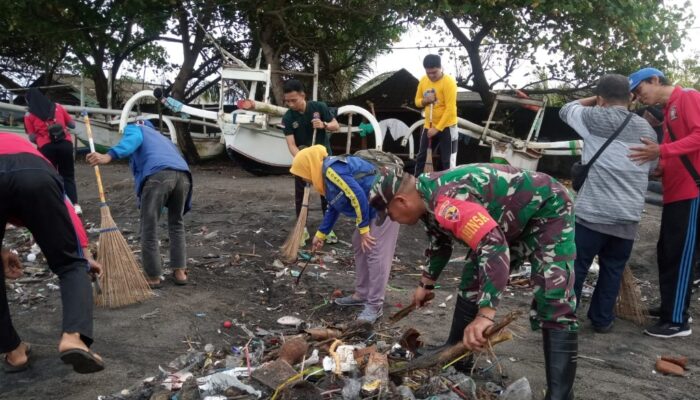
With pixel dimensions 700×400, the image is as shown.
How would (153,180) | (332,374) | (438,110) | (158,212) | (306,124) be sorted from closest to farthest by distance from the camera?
(332,374), (153,180), (158,212), (306,124), (438,110)

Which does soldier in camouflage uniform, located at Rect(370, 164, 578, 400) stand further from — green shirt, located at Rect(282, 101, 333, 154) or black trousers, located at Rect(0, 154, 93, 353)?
green shirt, located at Rect(282, 101, 333, 154)

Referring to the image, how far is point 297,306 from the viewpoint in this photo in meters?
4.86

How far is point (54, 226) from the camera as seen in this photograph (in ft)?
9.89

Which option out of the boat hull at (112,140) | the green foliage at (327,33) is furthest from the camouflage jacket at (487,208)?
the boat hull at (112,140)

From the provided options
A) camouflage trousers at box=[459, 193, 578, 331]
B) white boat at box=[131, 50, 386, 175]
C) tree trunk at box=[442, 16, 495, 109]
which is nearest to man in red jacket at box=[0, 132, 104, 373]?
camouflage trousers at box=[459, 193, 578, 331]

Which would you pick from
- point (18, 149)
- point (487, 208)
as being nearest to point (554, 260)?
point (487, 208)

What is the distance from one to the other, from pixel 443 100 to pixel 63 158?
5048 mm

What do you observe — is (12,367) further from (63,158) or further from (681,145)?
(681,145)

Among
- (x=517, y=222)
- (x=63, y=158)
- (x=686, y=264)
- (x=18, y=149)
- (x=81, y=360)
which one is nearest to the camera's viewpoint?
(x=517, y=222)

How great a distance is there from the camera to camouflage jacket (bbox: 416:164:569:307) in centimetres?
225

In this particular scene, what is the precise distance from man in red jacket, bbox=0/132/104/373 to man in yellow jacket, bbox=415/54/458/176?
4.98 metres

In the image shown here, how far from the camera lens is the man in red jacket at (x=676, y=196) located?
411 centimetres

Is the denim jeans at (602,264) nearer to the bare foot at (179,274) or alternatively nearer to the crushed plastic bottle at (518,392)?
the crushed plastic bottle at (518,392)

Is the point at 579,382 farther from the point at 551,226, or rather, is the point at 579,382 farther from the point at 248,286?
the point at 248,286
